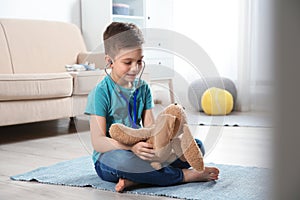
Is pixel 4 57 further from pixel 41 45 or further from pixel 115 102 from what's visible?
pixel 115 102

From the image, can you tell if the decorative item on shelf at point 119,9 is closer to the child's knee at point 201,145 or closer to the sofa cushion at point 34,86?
the sofa cushion at point 34,86

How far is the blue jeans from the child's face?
221 millimetres

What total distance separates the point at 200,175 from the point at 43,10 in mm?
2425

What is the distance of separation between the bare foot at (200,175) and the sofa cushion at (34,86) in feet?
4.02

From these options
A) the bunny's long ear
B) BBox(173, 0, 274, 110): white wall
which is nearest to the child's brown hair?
the bunny's long ear

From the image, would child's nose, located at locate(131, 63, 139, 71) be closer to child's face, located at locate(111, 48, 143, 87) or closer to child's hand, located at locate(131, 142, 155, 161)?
child's face, located at locate(111, 48, 143, 87)

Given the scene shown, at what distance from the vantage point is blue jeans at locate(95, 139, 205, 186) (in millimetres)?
1311

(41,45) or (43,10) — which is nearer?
(41,45)

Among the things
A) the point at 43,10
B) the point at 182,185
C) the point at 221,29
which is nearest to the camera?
the point at 182,185

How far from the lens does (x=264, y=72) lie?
0.43 ft

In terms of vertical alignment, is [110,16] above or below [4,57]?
above

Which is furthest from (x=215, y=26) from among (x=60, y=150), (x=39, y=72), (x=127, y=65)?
(x=127, y=65)

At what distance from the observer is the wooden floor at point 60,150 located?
1290 millimetres

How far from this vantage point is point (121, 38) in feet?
4.22
